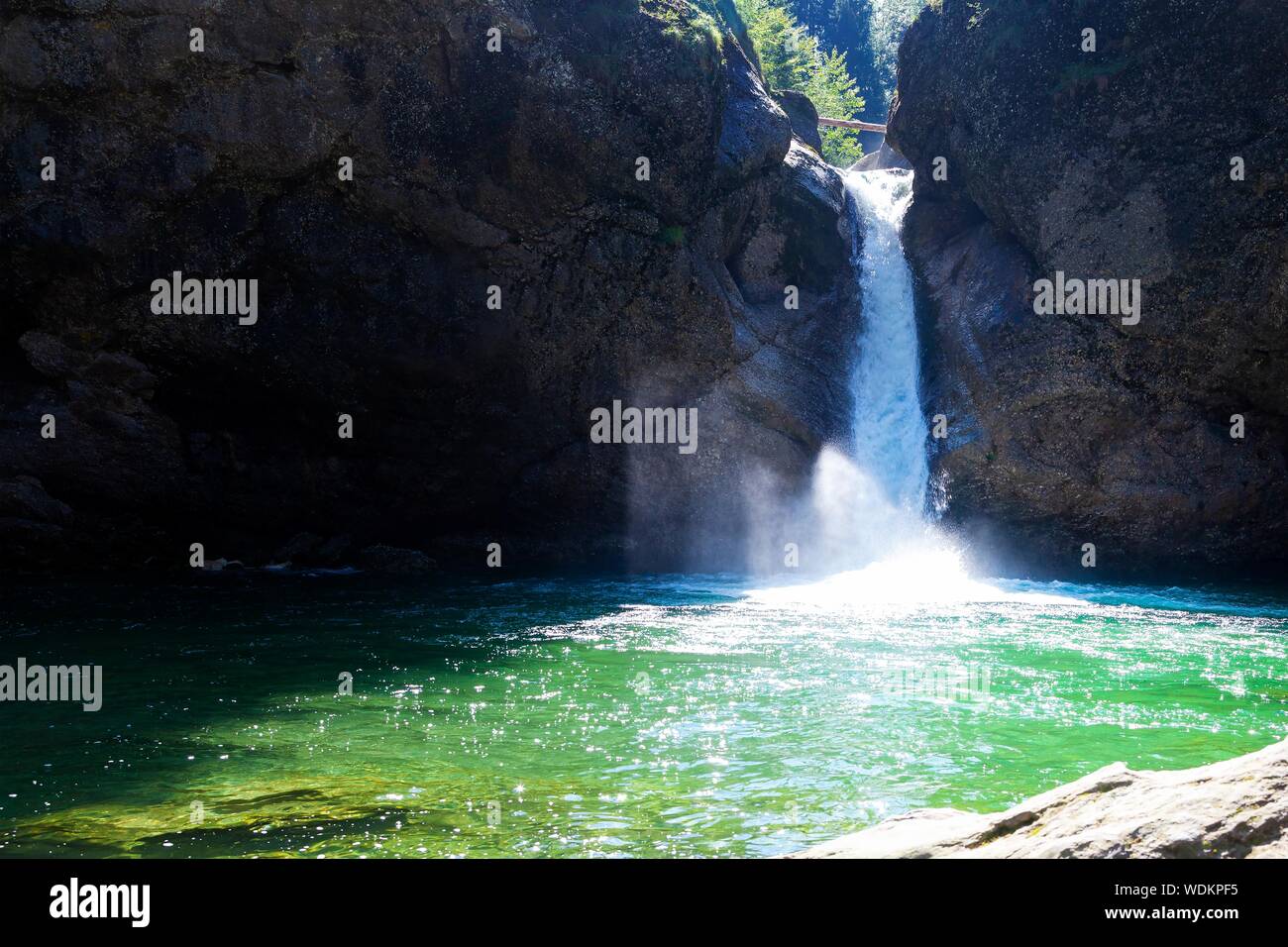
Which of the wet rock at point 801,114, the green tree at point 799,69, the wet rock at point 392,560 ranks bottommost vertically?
the wet rock at point 392,560

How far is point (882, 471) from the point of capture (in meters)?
24.4

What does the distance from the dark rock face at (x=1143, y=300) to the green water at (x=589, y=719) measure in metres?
4.95

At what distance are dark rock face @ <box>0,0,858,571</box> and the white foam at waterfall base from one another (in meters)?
0.69

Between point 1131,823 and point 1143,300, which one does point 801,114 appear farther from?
point 1131,823

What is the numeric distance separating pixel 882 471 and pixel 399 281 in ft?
36.7

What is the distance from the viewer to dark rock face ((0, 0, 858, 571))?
1944 centimetres

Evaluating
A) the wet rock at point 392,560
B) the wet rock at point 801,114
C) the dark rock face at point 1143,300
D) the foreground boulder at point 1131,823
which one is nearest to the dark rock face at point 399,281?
the wet rock at point 392,560

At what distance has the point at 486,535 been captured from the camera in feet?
82.6

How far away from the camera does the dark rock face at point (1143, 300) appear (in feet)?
68.3

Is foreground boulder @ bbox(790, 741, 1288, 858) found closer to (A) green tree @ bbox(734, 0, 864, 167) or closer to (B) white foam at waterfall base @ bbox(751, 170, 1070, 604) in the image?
(B) white foam at waterfall base @ bbox(751, 170, 1070, 604)

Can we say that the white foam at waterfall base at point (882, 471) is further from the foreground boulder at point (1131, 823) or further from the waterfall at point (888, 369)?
the foreground boulder at point (1131, 823)
